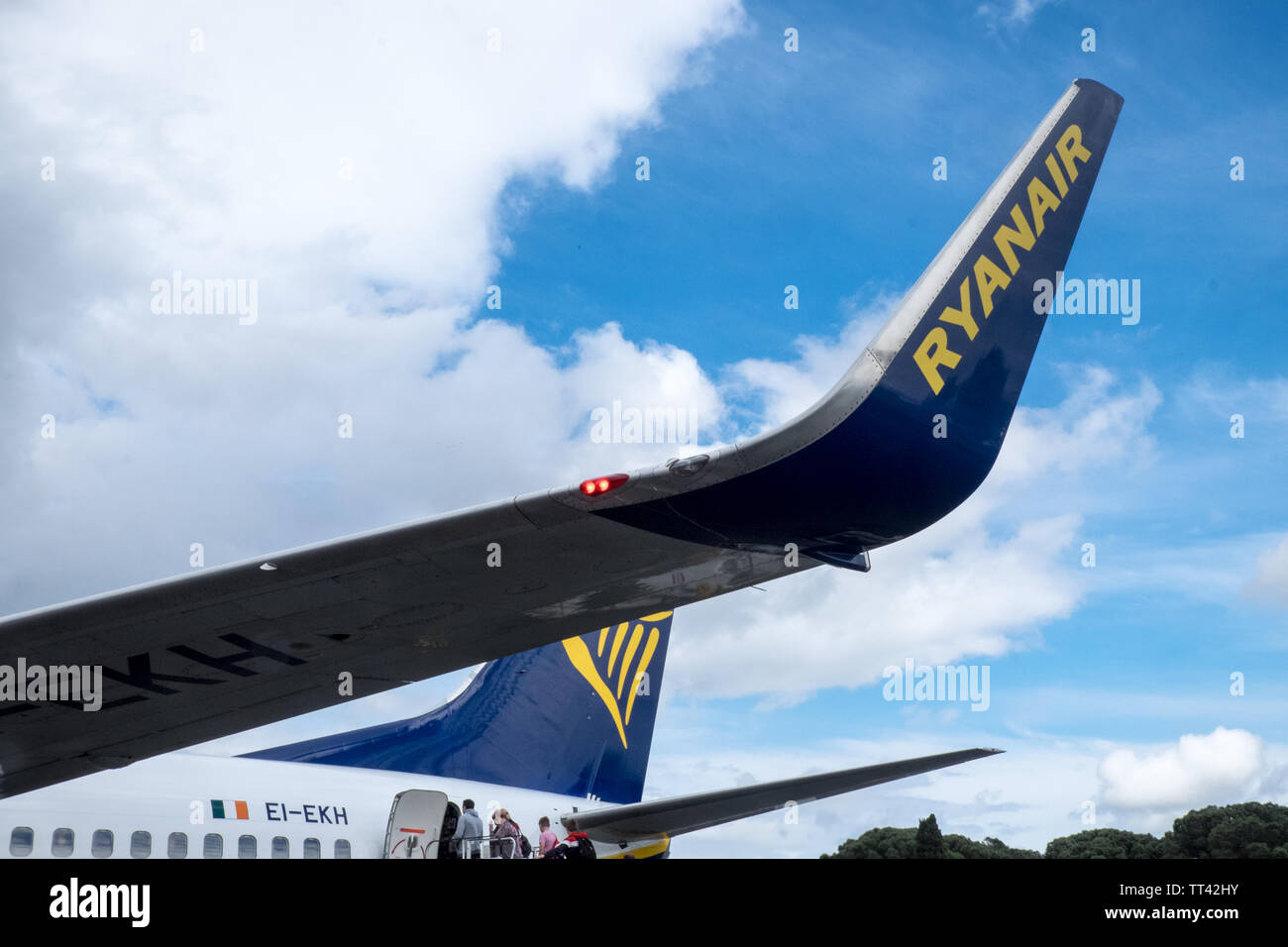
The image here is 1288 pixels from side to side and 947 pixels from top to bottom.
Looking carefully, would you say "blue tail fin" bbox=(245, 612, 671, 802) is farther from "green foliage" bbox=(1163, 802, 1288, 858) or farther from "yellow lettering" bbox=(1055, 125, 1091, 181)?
"green foliage" bbox=(1163, 802, 1288, 858)

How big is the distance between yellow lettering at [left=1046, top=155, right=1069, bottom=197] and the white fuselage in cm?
902

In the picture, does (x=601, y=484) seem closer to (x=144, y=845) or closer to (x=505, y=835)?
(x=144, y=845)

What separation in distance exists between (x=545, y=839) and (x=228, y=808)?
15.4ft

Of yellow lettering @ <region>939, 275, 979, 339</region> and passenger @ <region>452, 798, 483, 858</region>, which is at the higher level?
yellow lettering @ <region>939, 275, 979, 339</region>

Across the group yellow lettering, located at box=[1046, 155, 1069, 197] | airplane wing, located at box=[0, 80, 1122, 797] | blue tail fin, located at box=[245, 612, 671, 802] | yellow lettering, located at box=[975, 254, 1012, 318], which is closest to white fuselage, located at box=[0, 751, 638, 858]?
blue tail fin, located at box=[245, 612, 671, 802]

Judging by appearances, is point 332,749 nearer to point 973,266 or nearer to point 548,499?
point 548,499

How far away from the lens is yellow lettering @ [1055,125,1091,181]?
5539 millimetres

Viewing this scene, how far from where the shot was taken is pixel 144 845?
9.99 m

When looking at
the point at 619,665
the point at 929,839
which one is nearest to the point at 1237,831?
the point at 929,839

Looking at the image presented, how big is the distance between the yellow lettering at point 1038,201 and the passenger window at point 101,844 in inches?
370

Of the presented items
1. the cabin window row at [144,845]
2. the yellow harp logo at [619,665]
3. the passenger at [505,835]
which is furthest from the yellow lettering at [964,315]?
the yellow harp logo at [619,665]

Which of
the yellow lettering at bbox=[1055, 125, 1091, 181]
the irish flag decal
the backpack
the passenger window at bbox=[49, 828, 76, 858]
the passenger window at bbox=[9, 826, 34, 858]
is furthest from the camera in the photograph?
the backpack
